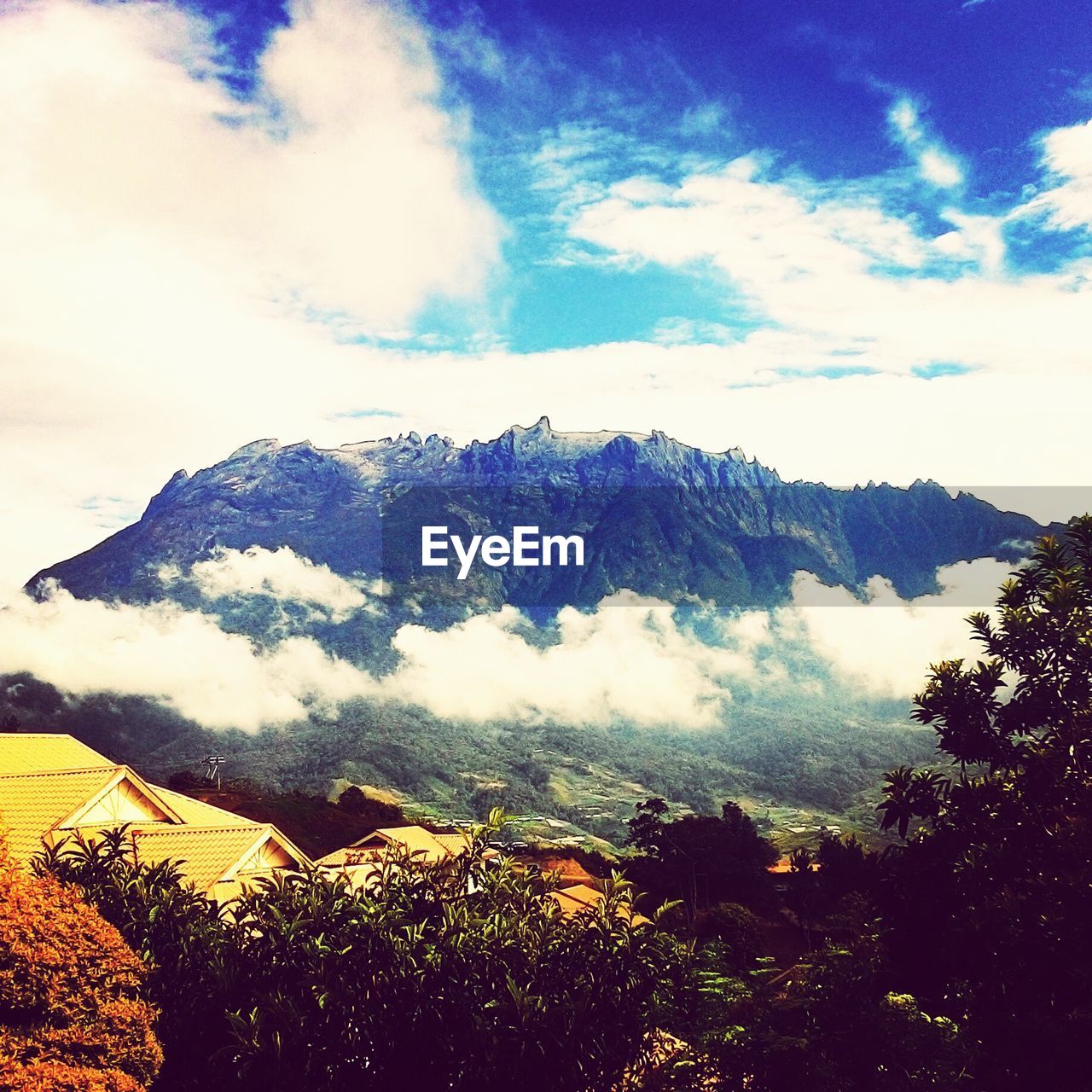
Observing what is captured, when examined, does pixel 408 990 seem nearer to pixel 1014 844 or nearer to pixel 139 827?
pixel 1014 844

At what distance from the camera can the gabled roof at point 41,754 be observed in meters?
20.1

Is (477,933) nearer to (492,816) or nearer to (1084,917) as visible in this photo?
(492,816)

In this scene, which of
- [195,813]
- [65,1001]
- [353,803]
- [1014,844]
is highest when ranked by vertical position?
[1014,844]

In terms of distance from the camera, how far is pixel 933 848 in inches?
486

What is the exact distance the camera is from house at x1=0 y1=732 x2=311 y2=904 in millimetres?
15062

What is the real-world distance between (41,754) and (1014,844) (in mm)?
19377

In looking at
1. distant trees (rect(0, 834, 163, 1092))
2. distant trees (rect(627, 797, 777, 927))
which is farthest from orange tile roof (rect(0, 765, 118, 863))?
distant trees (rect(627, 797, 777, 927))

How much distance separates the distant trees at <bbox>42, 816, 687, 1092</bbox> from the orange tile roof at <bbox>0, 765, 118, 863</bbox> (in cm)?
657

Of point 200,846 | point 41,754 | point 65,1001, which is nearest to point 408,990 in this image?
point 65,1001

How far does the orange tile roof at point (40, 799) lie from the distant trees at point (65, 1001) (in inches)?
275

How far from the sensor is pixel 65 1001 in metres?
8.34

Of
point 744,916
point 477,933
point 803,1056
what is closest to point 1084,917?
point 803,1056

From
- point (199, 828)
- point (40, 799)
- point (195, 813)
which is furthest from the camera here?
point (195, 813)

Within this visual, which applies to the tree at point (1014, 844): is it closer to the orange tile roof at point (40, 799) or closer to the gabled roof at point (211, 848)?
the gabled roof at point (211, 848)
